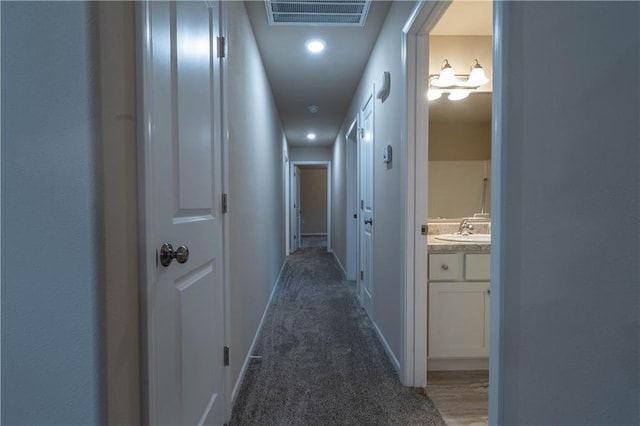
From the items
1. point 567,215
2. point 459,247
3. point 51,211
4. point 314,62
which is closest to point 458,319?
point 459,247

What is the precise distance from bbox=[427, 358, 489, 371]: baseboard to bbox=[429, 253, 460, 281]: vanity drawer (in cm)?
56

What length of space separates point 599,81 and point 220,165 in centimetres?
131

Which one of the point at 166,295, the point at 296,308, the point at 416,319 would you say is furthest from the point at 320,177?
the point at 166,295

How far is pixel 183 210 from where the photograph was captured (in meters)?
1.03

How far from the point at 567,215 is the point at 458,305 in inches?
52.5

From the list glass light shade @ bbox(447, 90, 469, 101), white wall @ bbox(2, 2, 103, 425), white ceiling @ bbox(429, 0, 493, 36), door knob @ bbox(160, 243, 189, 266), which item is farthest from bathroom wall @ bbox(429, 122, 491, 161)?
white wall @ bbox(2, 2, 103, 425)

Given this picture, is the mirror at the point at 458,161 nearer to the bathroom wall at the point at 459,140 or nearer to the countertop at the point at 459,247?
the bathroom wall at the point at 459,140

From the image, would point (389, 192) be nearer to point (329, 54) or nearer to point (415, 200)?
point (415, 200)

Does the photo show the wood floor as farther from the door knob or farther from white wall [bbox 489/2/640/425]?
the door knob

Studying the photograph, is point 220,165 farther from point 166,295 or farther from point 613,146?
point 613,146

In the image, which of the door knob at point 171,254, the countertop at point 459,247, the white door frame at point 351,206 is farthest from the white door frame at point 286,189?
the door knob at point 171,254

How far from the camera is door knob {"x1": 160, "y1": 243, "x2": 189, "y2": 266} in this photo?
34.7 inches

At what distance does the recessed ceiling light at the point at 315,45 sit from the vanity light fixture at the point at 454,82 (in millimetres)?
923

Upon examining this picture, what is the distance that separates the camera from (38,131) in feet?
2.06
